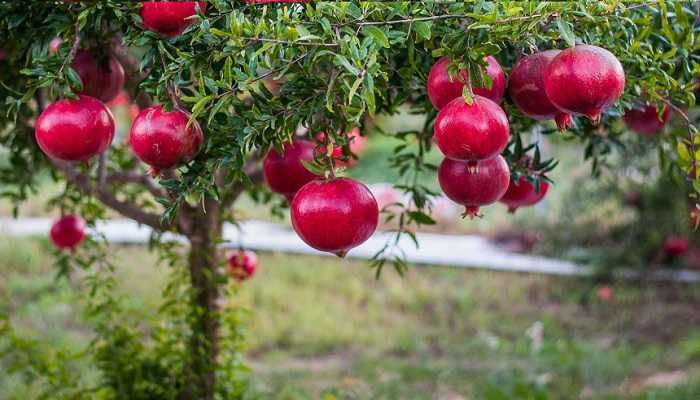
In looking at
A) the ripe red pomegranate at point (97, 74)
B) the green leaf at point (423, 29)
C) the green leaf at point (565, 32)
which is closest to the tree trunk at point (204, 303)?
the ripe red pomegranate at point (97, 74)

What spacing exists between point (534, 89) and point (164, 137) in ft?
1.80

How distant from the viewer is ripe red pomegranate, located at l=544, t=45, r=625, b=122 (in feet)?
3.69

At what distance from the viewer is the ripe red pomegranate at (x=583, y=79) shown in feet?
3.69

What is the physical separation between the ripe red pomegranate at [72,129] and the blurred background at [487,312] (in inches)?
77.7

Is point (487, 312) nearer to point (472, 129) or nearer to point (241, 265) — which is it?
point (241, 265)

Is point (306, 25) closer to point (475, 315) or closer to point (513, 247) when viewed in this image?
point (475, 315)

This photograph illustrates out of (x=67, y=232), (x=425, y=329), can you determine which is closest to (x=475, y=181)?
(x=67, y=232)

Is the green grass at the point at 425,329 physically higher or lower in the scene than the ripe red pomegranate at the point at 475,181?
lower

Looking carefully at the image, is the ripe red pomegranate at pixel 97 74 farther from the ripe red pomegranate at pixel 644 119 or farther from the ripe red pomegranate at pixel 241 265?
the ripe red pomegranate at pixel 644 119

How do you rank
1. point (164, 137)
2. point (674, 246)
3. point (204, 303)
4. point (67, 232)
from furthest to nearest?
point (674, 246) < point (67, 232) < point (204, 303) < point (164, 137)

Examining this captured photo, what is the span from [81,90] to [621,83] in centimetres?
82

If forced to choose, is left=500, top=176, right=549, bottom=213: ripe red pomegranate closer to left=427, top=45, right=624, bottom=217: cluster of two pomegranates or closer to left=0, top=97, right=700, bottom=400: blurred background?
left=427, top=45, right=624, bottom=217: cluster of two pomegranates

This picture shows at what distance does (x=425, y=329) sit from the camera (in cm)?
485

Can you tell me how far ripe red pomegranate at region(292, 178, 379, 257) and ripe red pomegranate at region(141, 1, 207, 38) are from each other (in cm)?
33
